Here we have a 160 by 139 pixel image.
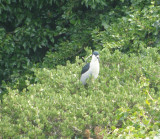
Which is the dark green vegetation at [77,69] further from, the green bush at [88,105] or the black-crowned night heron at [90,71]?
the black-crowned night heron at [90,71]

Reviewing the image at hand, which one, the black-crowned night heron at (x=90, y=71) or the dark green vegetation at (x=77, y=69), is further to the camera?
the black-crowned night heron at (x=90, y=71)

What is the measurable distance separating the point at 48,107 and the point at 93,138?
2.31ft

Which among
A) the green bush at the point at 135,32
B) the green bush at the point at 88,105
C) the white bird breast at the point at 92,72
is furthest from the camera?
the green bush at the point at 135,32

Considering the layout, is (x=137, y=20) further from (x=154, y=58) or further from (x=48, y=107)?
(x=48, y=107)

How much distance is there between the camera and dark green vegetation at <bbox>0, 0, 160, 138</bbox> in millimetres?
3699

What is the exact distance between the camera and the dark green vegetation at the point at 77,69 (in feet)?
12.1

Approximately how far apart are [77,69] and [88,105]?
1.22 m

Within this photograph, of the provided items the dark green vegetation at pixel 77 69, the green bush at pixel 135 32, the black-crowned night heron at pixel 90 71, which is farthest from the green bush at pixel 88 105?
the green bush at pixel 135 32

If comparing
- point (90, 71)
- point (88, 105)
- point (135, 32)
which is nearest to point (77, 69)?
point (90, 71)

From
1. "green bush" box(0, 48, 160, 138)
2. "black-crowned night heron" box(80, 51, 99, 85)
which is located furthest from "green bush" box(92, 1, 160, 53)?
"black-crowned night heron" box(80, 51, 99, 85)

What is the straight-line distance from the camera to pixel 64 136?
3648mm

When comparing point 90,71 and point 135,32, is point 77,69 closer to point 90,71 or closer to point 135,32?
point 90,71

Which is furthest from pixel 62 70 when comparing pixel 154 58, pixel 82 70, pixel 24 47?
pixel 24 47

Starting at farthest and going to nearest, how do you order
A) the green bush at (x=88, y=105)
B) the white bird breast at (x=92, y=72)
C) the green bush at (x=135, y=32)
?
1. the green bush at (x=135, y=32)
2. the white bird breast at (x=92, y=72)
3. the green bush at (x=88, y=105)
